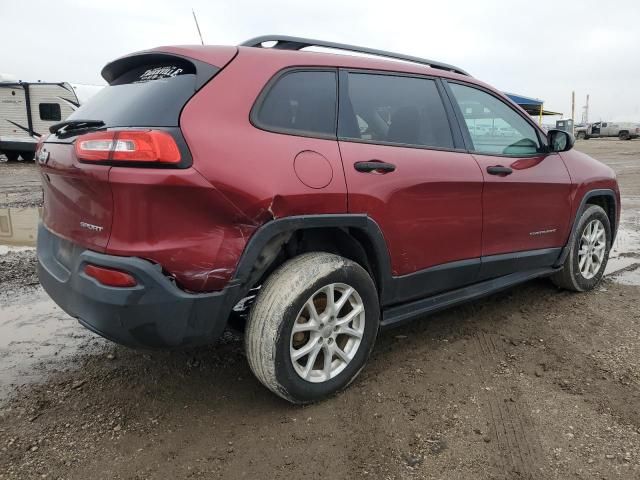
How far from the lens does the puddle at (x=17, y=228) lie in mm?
5973

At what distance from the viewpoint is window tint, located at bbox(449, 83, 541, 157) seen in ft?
11.0

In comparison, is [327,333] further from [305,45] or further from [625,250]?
[625,250]

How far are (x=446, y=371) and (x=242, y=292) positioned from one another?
1.36m

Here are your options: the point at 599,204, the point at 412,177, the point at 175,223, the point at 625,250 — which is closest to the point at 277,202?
the point at 175,223

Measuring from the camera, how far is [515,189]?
3453mm

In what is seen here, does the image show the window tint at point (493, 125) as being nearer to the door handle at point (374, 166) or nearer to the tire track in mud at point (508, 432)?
the door handle at point (374, 166)

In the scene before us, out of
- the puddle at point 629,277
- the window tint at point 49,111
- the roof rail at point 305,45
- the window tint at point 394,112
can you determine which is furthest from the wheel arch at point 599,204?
the window tint at point 49,111

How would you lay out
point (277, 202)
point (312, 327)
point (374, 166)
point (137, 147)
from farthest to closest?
1. point (374, 166)
2. point (312, 327)
3. point (277, 202)
4. point (137, 147)

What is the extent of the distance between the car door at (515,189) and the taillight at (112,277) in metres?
2.18

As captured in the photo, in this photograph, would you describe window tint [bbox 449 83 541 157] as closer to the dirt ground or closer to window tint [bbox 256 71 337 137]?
window tint [bbox 256 71 337 137]

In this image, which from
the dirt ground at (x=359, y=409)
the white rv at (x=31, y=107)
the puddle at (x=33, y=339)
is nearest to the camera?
the dirt ground at (x=359, y=409)

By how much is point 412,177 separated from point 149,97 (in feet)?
4.60

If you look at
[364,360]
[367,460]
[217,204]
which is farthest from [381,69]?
[367,460]

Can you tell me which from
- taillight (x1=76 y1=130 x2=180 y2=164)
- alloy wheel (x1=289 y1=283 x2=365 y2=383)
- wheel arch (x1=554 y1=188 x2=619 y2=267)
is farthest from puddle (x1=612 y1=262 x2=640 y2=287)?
taillight (x1=76 y1=130 x2=180 y2=164)
